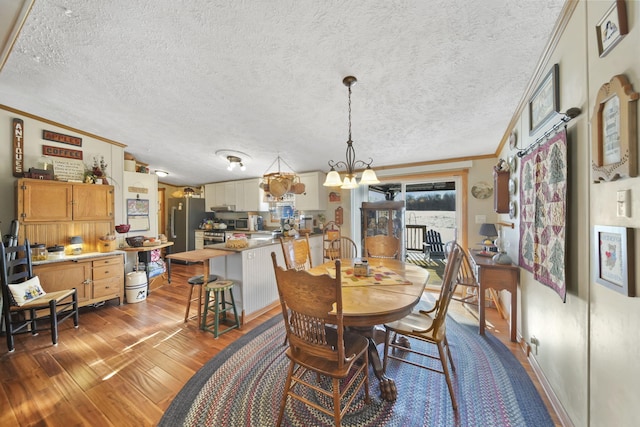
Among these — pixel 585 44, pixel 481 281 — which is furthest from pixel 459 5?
pixel 481 281

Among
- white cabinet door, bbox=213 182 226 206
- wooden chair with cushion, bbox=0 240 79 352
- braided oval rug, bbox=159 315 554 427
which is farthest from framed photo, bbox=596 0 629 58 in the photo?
white cabinet door, bbox=213 182 226 206

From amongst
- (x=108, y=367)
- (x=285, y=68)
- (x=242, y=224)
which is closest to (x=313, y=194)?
(x=242, y=224)

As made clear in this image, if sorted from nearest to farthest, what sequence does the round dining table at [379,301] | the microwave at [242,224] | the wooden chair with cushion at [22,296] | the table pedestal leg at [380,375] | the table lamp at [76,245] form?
1. the round dining table at [379,301]
2. the table pedestal leg at [380,375]
3. the wooden chair with cushion at [22,296]
4. the table lamp at [76,245]
5. the microwave at [242,224]

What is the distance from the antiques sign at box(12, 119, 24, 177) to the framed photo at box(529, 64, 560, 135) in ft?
18.3

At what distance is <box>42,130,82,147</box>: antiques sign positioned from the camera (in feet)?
10.6

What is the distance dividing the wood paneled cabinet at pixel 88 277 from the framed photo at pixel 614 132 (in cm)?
490

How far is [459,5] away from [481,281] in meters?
2.37

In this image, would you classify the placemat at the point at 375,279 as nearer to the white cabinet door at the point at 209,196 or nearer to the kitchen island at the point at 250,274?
the kitchen island at the point at 250,274

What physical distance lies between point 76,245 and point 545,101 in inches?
212

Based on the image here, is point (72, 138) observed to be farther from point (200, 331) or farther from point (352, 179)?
point (352, 179)

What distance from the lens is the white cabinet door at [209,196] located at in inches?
244

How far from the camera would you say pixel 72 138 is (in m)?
3.47

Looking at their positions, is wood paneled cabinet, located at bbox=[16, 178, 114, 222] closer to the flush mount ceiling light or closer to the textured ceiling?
the textured ceiling

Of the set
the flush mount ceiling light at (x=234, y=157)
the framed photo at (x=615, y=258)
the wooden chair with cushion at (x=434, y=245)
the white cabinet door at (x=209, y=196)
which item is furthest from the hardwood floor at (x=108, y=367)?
the white cabinet door at (x=209, y=196)
